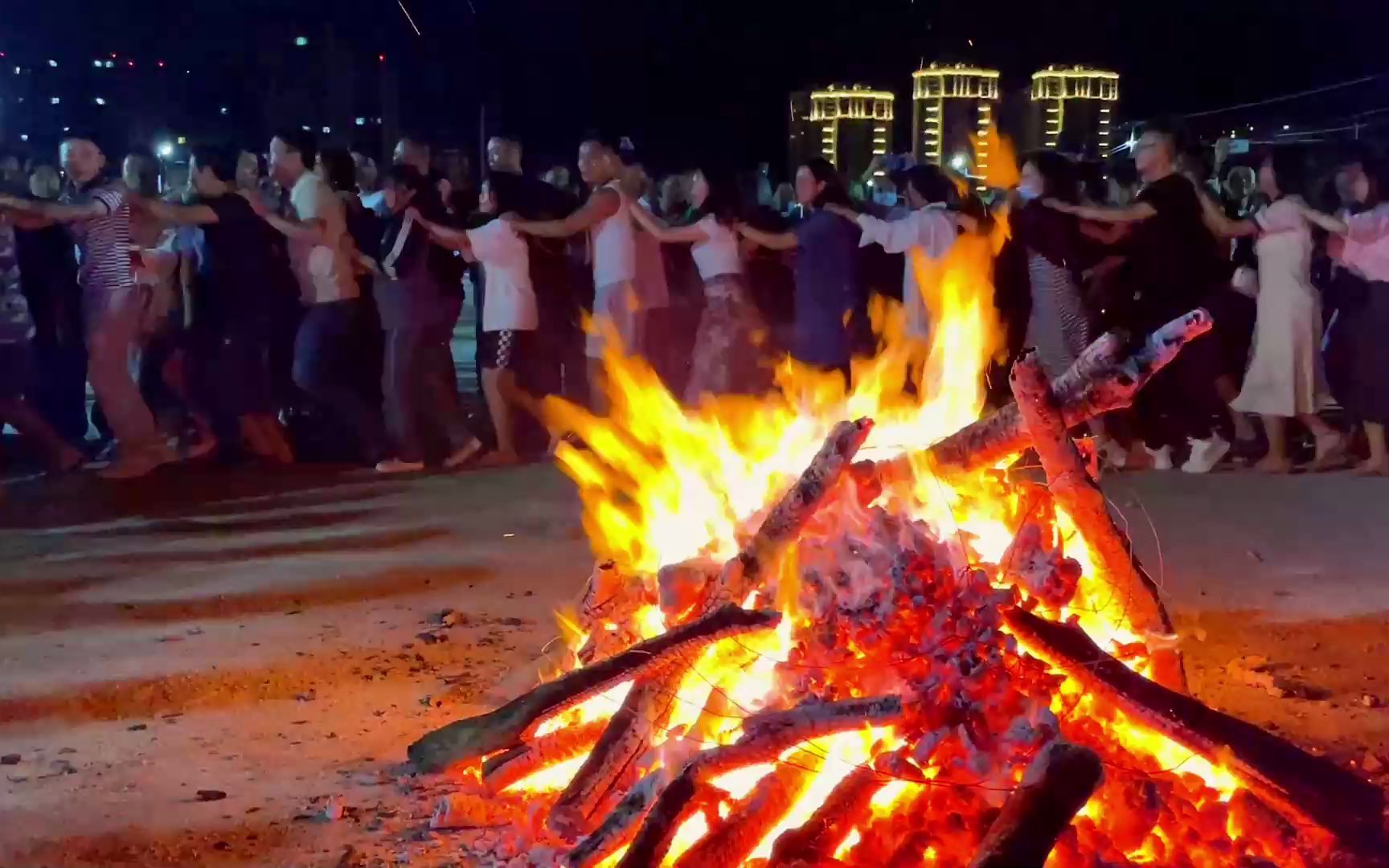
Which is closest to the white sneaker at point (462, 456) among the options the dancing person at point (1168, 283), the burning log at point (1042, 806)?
the dancing person at point (1168, 283)

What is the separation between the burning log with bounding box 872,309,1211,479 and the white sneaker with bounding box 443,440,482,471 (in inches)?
237

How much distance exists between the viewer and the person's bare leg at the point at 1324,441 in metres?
10.1

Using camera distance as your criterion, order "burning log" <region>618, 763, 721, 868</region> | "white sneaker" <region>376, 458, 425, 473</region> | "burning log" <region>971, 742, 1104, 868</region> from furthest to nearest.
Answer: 1. "white sneaker" <region>376, 458, 425, 473</region>
2. "burning log" <region>618, 763, 721, 868</region>
3. "burning log" <region>971, 742, 1104, 868</region>

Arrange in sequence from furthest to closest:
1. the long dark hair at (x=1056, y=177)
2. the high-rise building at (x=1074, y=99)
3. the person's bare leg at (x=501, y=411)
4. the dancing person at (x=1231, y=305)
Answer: the high-rise building at (x=1074, y=99) < the person's bare leg at (x=501, y=411) < the dancing person at (x=1231, y=305) < the long dark hair at (x=1056, y=177)

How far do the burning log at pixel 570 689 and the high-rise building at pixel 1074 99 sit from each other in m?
26.2

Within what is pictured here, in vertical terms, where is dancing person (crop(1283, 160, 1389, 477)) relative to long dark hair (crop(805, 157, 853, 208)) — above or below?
below

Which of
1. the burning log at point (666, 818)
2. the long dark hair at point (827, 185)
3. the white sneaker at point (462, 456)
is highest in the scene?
the long dark hair at point (827, 185)

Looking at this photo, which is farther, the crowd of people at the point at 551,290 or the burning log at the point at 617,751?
the crowd of people at the point at 551,290

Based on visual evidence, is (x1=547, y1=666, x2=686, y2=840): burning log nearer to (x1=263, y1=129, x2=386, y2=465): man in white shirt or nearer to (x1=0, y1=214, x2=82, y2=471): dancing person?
(x1=263, y1=129, x2=386, y2=465): man in white shirt

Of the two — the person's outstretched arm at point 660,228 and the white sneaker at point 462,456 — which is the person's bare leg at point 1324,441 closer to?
the person's outstretched arm at point 660,228

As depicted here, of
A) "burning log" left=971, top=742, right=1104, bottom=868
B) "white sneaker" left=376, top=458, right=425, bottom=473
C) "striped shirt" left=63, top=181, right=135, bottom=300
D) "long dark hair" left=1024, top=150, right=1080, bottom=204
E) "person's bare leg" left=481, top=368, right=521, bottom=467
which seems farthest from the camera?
"person's bare leg" left=481, top=368, right=521, bottom=467

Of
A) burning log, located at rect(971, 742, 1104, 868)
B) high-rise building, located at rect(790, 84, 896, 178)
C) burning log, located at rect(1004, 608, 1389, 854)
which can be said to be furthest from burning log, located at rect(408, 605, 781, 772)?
high-rise building, located at rect(790, 84, 896, 178)

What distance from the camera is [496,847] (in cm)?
406

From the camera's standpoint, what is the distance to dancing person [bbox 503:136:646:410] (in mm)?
9969
